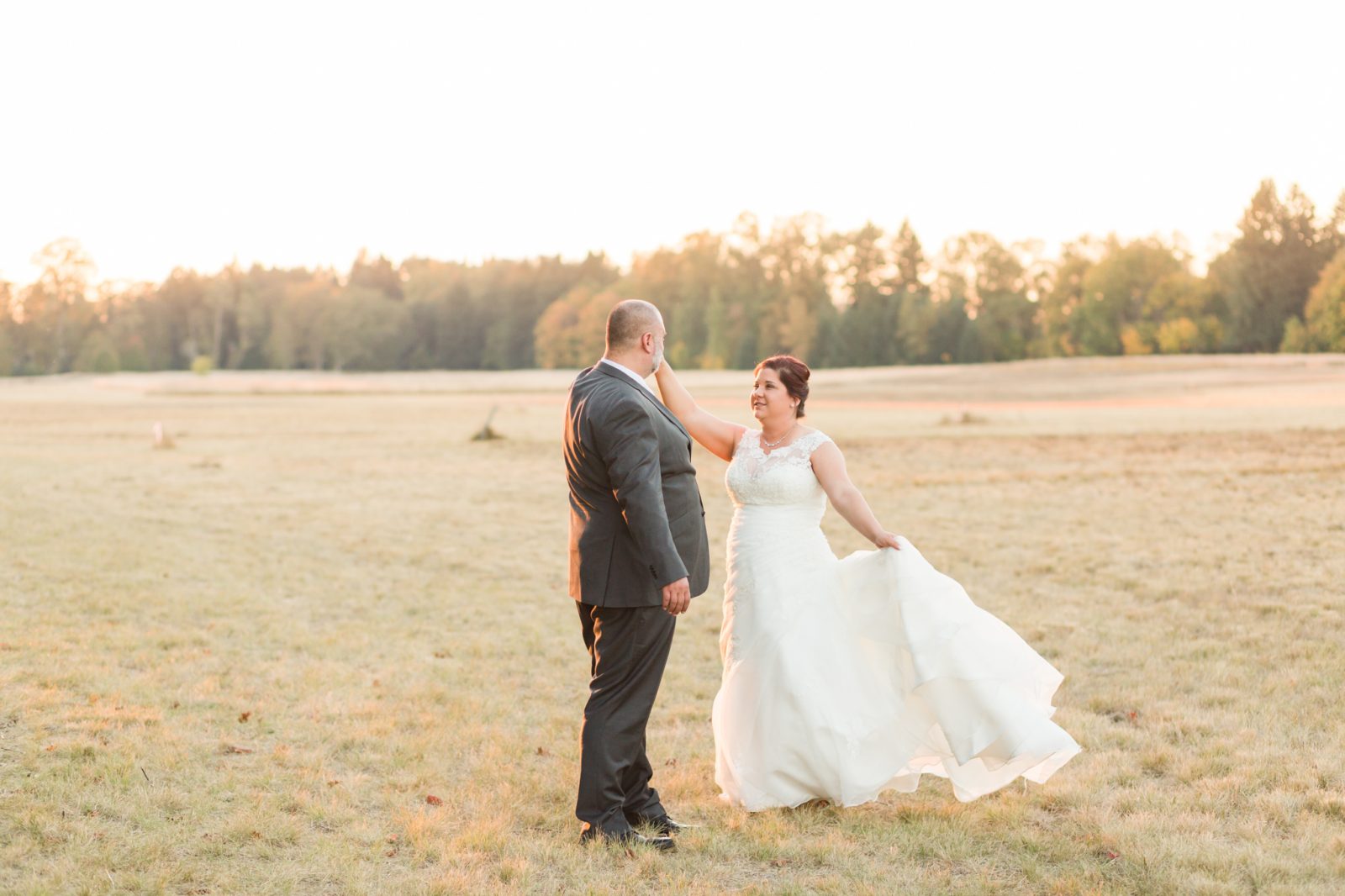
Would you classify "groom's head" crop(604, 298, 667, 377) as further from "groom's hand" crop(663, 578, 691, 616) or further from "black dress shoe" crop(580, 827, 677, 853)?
"black dress shoe" crop(580, 827, 677, 853)

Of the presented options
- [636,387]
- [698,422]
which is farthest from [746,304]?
[636,387]

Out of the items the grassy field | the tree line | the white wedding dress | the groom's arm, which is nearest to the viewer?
the groom's arm

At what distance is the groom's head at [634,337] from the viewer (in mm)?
4742

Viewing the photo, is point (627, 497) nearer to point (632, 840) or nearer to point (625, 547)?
point (625, 547)

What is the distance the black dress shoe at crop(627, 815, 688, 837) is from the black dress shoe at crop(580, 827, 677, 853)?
0.14m

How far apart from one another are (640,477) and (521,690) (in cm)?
400

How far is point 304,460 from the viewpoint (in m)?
25.4

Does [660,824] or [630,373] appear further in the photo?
[660,824]

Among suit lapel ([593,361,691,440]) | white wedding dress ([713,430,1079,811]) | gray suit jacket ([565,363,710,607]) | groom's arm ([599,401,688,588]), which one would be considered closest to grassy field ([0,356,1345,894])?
white wedding dress ([713,430,1079,811])

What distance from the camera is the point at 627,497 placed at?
14.7ft

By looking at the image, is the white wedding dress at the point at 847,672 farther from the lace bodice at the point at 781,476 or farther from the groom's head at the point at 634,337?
the groom's head at the point at 634,337

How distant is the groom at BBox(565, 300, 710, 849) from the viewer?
4512 mm

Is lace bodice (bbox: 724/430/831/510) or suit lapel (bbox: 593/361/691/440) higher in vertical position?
suit lapel (bbox: 593/361/691/440)

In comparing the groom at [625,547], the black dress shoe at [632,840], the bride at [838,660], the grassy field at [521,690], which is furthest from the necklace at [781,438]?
the black dress shoe at [632,840]
